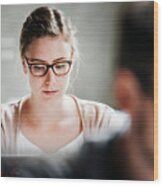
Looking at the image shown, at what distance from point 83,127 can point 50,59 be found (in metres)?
0.30

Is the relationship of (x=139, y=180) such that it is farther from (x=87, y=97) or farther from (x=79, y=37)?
(x=79, y=37)

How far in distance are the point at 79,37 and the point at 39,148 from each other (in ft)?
1.56

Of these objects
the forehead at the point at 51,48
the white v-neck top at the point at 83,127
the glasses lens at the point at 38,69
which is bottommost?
the white v-neck top at the point at 83,127

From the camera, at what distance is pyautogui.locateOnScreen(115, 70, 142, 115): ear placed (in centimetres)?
224

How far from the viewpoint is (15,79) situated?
2.34 meters

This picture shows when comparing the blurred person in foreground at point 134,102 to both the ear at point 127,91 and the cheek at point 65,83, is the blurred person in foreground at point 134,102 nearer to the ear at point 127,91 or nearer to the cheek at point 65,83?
the ear at point 127,91

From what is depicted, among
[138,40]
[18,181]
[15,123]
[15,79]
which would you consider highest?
[138,40]

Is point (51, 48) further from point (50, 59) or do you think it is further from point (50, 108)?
point (50, 108)

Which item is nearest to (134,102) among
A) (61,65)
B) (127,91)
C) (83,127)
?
(127,91)

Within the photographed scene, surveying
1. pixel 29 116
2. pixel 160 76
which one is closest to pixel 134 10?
pixel 160 76

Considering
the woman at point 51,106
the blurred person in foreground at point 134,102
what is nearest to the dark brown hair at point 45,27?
the woman at point 51,106

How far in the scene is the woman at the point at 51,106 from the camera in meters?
2.28

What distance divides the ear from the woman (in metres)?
0.05

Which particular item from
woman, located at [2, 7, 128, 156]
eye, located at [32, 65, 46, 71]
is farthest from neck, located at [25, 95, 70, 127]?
eye, located at [32, 65, 46, 71]
